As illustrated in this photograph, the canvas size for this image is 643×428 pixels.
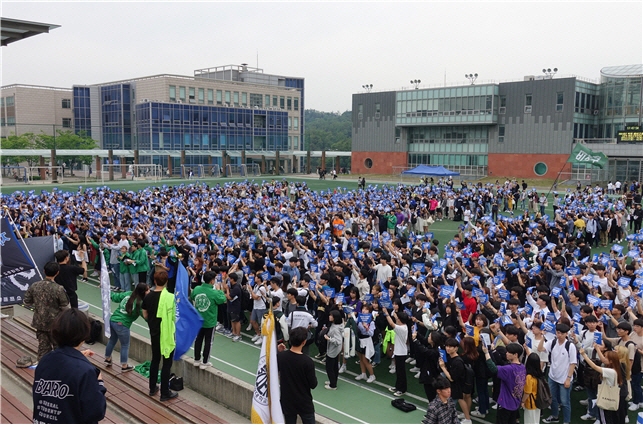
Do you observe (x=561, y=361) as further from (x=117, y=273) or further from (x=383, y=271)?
(x=117, y=273)

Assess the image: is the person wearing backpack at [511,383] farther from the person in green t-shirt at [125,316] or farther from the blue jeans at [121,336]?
the blue jeans at [121,336]

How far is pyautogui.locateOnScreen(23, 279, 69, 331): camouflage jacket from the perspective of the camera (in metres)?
6.96

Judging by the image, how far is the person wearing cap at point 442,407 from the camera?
6.11m

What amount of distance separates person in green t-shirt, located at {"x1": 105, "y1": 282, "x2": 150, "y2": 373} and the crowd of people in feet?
0.09

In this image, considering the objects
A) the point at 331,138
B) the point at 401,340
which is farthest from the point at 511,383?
the point at 331,138

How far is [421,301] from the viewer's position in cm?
889

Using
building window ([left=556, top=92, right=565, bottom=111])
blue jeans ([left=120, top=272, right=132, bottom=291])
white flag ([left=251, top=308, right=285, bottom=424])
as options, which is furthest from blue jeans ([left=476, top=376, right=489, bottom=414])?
building window ([left=556, top=92, right=565, bottom=111])

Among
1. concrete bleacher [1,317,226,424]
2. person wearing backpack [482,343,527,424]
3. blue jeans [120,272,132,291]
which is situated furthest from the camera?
blue jeans [120,272,132,291]

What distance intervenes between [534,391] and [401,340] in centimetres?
228

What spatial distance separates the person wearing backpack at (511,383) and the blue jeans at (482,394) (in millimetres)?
784

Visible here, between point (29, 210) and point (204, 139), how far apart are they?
5809cm

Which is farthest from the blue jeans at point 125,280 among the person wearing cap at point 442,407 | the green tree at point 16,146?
the green tree at point 16,146

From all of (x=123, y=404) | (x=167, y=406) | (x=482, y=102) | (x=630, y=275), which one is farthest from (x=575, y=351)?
(x=482, y=102)

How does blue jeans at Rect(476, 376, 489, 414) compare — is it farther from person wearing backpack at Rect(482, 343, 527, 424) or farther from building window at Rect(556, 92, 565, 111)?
building window at Rect(556, 92, 565, 111)
